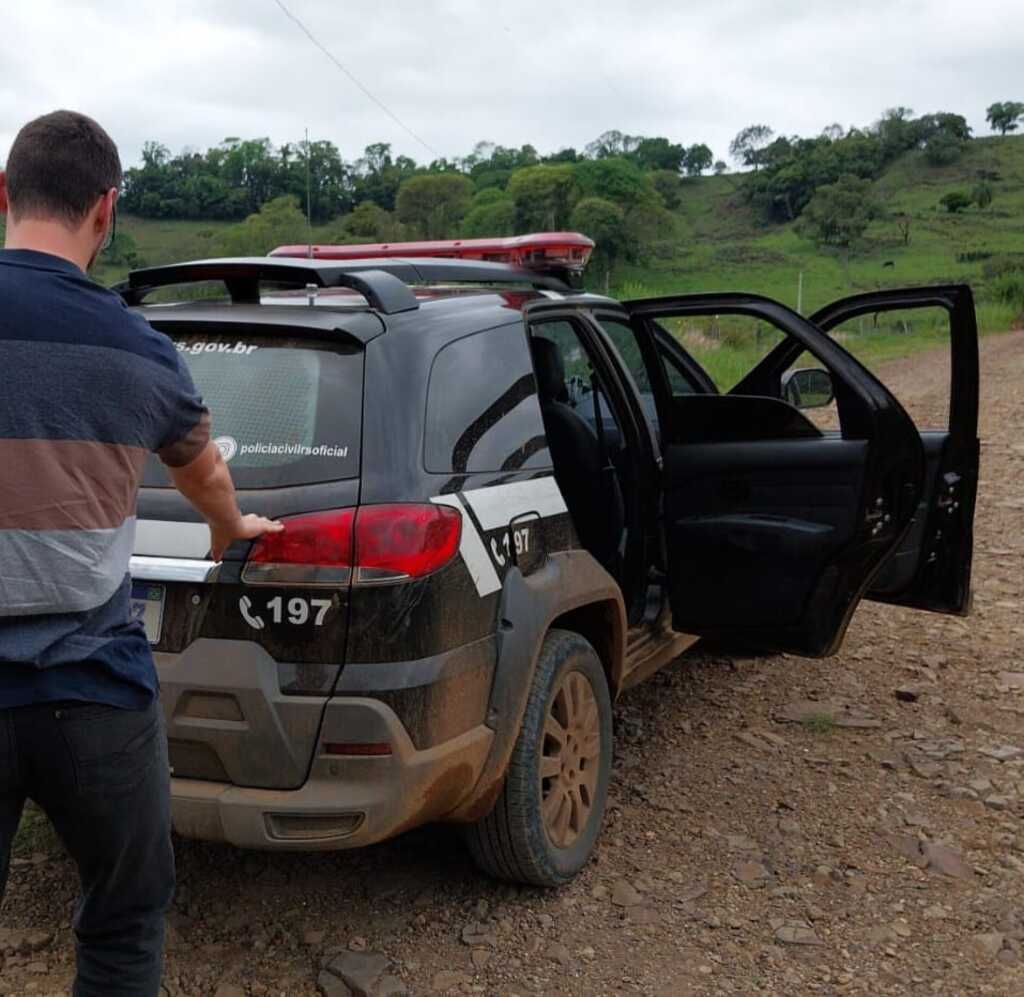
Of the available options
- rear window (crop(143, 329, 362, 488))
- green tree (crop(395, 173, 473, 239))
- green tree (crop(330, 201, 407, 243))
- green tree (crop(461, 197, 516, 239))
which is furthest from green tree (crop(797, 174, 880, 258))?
rear window (crop(143, 329, 362, 488))

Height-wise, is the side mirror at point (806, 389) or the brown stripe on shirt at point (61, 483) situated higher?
the brown stripe on shirt at point (61, 483)

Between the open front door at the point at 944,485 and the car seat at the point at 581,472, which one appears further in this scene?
the open front door at the point at 944,485

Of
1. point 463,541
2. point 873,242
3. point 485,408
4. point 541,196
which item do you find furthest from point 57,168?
point 873,242

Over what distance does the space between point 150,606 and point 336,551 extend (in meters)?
0.46

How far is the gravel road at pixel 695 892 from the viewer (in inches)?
114

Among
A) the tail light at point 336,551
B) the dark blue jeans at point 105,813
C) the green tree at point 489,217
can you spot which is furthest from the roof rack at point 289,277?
the green tree at point 489,217

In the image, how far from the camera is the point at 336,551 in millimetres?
2574

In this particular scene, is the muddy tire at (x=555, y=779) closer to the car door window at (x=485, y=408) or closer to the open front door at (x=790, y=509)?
the car door window at (x=485, y=408)

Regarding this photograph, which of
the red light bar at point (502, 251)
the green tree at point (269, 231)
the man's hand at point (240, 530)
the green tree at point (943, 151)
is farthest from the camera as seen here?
the green tree at point (943, 151)

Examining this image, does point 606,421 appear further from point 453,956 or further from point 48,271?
point 48,271

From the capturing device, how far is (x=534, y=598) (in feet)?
9.95

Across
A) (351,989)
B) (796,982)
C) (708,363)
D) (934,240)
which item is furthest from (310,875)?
(934,240)

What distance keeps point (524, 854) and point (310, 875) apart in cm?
65

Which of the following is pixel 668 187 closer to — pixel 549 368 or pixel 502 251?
pixel 502 251
